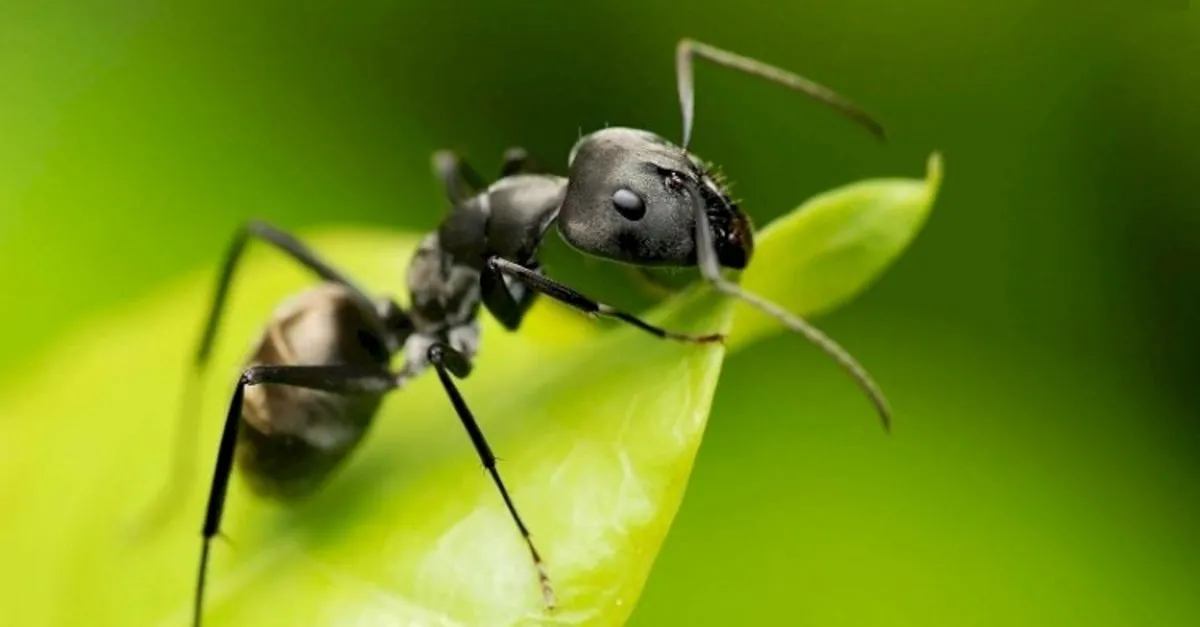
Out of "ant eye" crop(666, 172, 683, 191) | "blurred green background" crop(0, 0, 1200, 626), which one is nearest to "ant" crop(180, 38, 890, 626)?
"ant eye" crop(666, 172, 683, 191)

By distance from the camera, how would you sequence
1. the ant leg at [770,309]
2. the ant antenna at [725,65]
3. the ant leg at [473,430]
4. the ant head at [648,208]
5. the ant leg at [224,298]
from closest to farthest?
1. the ant leg at [473,430]
2. the ant leg at [770,309]
3. the ant head at [648,208]
4. the ant antenna at [725,65]
5. the ant leg at [224,298]

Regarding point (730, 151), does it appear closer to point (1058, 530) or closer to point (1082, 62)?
point (1082, 62)


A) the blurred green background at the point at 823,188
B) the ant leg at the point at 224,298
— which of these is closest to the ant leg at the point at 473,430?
the ant leg at the point at 224,298

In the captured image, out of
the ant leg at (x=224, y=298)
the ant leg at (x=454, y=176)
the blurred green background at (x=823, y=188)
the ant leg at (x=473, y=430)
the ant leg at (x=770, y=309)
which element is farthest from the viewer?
the blurred green background at (x=823, y=188)

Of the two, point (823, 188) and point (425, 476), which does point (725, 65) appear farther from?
point (823, 188)

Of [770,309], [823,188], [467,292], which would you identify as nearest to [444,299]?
[467,292]

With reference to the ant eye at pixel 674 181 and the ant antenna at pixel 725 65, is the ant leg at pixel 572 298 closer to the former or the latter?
the ant eye at pixel 674 181

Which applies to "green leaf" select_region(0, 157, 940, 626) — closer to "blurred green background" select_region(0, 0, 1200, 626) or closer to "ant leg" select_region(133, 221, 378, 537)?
"ant leg" select_region(133, 221, 378, 537)

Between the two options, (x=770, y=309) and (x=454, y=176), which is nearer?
(x=770, y=309)
